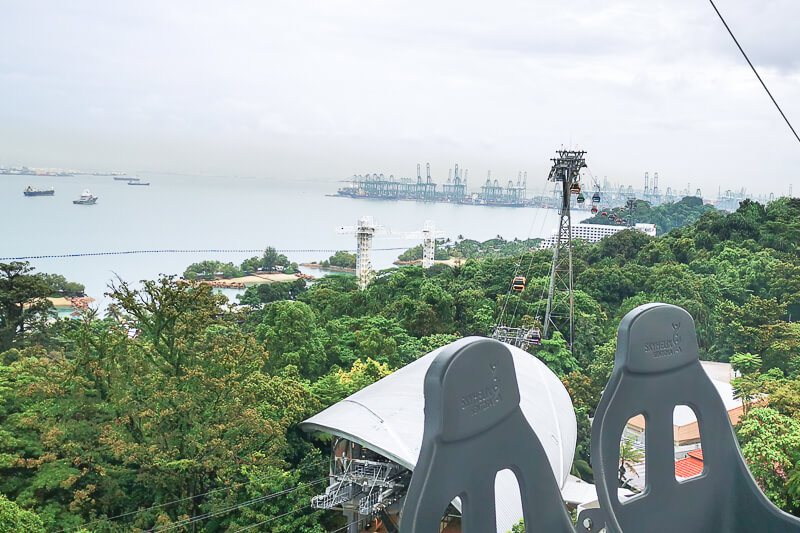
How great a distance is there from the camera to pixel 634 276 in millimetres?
31750

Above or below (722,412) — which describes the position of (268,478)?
below

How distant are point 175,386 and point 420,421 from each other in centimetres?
483

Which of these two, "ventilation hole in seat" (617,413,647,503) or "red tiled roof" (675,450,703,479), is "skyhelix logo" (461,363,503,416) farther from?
"ventilation hole in seat" (617,413,647,503)

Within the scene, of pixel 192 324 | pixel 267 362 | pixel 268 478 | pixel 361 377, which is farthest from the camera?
pixel 267 362

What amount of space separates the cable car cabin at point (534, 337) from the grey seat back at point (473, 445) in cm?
1807

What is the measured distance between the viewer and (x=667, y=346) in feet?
16.5

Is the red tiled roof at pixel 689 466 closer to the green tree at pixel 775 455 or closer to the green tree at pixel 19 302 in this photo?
the green tree at pixel 775 455

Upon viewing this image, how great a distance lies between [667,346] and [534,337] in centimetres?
1765

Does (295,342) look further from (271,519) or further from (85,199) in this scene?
(85,199)

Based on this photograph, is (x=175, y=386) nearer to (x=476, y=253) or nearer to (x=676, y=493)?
(x=676, y=493)

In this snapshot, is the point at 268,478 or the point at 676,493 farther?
the point at 268,478

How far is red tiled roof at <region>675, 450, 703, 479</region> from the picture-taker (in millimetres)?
13920

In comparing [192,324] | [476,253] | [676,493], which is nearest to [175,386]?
[192,324]

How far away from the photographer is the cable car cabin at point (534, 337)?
2197 centimetres
